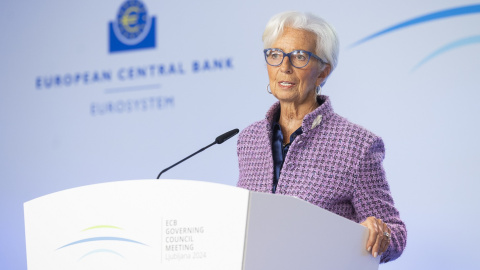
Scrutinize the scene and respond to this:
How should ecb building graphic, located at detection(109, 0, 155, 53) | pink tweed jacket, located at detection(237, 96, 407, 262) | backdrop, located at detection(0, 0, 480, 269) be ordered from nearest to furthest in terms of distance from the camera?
pink tweed jacket, located at detection(237, 96, 407, 262)
backdrop, located at detection(0, 0, 480, 269)
ecb building graphic, located at detection(109, 0, 155, 53)

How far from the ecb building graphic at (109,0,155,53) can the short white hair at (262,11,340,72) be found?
140 centimetres

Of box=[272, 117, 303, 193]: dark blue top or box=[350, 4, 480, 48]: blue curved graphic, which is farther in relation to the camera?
box=[350, 4, 480, 48]: blue curved graphic

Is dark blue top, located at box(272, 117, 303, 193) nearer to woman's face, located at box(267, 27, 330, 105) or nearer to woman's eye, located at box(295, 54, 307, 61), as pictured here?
woman's face, located at box(267, 27, 330, 105)

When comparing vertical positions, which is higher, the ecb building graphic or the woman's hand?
A: the ecb building graphic

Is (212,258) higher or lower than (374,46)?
lower

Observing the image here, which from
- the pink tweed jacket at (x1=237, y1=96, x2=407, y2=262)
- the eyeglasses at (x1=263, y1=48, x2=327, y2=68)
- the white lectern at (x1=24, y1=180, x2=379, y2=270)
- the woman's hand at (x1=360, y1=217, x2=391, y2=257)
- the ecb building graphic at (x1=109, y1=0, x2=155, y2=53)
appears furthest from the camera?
the ecb building graphic at (x1=109, y1=0, x2=155, y2=53)

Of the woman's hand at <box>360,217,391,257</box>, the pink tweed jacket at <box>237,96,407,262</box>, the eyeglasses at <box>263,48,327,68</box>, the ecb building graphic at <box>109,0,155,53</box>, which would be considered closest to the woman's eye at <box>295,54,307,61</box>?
the eyeglasses at <box>263,48,327,68</box>

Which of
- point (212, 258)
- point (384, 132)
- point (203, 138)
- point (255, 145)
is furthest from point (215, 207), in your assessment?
point (203, 138)

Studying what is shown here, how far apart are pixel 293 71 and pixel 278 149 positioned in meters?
0.24

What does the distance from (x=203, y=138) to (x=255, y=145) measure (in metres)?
1.09

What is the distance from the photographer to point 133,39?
346 centimetres

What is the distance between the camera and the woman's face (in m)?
2.09

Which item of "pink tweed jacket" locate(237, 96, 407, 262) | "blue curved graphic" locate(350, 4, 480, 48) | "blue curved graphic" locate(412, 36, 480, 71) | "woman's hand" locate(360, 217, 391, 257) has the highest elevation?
"blue curved graphic" locate(350, 4, 480, 48)

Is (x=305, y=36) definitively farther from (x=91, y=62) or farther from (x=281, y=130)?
(x=91, y=62)
